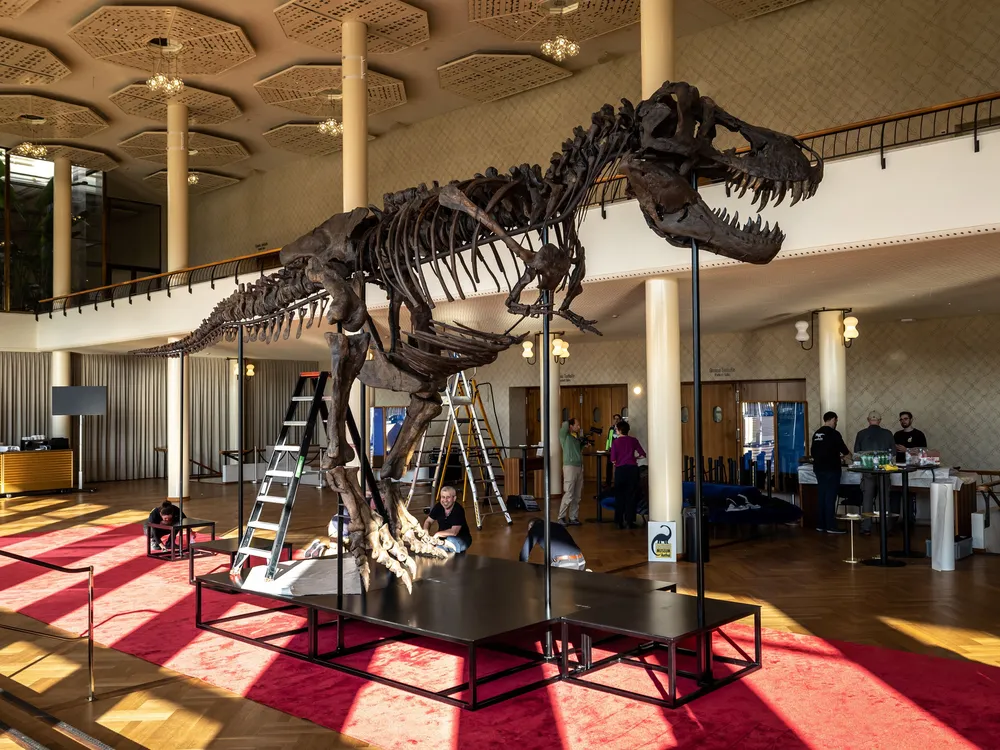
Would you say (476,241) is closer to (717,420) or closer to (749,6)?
(749,6)

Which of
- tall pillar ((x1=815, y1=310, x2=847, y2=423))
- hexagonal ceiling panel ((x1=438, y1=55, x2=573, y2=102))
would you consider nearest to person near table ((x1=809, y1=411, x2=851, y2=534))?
tall pillar ((x1=815, y1=310, x2=847, y2=423))

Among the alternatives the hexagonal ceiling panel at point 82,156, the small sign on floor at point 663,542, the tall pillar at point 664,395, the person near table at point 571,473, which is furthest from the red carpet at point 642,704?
the hexagonal ceiling panel at point 82,156

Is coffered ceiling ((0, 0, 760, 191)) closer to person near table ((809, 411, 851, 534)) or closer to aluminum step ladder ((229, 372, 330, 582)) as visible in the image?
person near table ((809, 411, 851, 534))

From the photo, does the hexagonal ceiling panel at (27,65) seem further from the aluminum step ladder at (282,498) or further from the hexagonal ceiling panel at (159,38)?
the aluminum step ladder at (282,498)

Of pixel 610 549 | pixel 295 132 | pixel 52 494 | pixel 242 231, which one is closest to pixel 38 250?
pixel 242 231

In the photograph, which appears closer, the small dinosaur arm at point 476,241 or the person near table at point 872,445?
the small dinosaur arm at point 476,241

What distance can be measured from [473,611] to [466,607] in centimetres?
10

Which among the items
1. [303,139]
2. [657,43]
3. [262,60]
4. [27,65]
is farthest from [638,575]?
[303,139]

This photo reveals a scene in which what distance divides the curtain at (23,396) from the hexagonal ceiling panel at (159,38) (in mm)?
7369

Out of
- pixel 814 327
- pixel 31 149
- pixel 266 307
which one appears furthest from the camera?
pixel 31 149

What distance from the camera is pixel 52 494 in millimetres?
15000

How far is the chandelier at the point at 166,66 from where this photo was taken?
34.4 ft

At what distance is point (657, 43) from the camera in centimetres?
795

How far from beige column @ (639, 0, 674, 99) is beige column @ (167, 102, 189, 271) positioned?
8.66m
